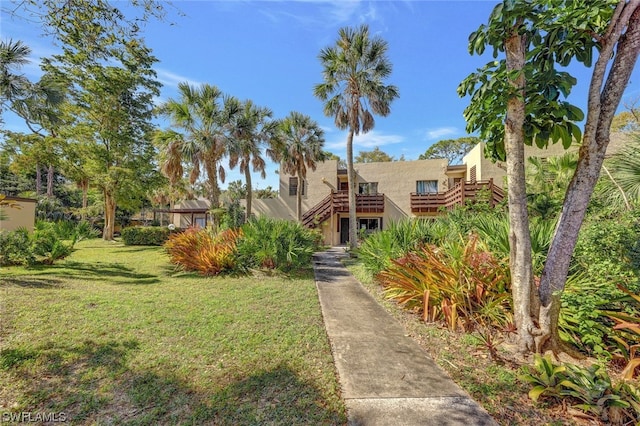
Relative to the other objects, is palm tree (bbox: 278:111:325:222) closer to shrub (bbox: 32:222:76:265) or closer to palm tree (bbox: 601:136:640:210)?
shrub (bbox: 32:222:76:265)

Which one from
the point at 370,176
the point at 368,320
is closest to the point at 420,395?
the point at 368,320

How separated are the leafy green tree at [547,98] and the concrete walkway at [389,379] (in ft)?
4.96

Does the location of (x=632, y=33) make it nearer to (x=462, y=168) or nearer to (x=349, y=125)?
(x=349, y=125)

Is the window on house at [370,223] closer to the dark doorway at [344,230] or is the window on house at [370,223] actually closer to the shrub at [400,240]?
the dark doorway at [344,230]

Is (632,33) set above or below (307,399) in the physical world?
above

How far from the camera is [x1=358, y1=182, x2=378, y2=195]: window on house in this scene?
2069 centimetres

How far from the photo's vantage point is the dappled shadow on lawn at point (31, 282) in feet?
20.9

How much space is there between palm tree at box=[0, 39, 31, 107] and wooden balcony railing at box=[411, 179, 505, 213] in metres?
17.4

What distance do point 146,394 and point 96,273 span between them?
7894 mm

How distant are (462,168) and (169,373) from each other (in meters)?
21.0

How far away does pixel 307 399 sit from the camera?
2.63 m

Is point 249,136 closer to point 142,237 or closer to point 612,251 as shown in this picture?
point 142,237

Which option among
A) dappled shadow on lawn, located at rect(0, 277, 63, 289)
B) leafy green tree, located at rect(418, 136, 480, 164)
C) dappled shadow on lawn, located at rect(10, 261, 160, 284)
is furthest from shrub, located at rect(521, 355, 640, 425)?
leafy green tree, located at rect(418, 136, 480, 164)

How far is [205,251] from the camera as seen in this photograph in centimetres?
883
